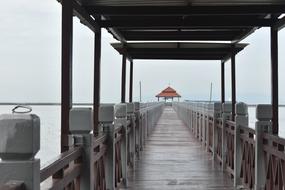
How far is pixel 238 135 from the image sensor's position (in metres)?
6.59

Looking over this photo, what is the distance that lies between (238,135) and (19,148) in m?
5.09

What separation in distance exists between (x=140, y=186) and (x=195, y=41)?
378cm

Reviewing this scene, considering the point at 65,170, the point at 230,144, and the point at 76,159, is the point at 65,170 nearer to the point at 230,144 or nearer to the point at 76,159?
the point at 76,159

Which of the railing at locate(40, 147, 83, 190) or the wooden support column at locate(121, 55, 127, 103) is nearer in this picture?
the railing at locate(40, 147, 83, 190)

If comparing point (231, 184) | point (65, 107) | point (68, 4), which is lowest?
point (231, 184)

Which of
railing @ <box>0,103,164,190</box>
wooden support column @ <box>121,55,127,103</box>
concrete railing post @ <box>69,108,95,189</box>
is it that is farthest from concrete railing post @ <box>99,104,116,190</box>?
wooden support column @ <box>121,55,127,103</box>

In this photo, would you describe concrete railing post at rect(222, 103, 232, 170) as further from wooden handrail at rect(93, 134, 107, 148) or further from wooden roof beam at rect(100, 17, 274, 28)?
wooden handrail at rect(93, 134, 107, 148)

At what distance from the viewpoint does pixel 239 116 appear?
6.45 meters

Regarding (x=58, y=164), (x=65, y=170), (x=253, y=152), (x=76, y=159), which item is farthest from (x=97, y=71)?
(x=58, y=164)

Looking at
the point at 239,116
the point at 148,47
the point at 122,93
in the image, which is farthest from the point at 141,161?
the point at 239,116

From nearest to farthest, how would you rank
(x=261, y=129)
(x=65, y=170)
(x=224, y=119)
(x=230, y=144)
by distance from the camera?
1. (x=65, y=170)
2. (x=261, y=129)
3. (x=230, y=144)
4. (x=224, y=119)

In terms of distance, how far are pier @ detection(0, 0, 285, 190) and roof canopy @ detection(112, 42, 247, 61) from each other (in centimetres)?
2

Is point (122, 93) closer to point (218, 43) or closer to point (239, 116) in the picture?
point (218, 43)

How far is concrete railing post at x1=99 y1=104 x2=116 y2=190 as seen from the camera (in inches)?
198
